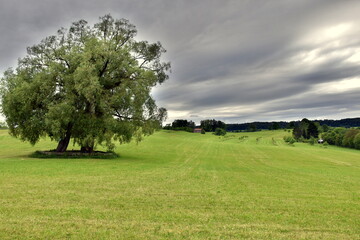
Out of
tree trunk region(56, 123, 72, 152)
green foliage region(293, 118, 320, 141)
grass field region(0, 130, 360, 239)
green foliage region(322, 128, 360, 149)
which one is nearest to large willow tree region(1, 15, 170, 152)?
tree trunk region(56, 123, 72, 152)

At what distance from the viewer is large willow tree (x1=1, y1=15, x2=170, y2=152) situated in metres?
29.9

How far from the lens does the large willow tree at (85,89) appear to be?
29.9 metres

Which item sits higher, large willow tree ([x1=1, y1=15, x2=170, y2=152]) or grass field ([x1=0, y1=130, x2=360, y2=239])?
large willow tree ([x1=1, y1=15, x2=170, y2=152])

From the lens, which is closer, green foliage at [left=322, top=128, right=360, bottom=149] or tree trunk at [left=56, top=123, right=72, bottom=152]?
tree trunk at [left=56, top=123, right=72, bottom=152]

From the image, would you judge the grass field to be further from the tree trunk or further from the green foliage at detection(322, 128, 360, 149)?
the green foliage at detection(322, 128, 360, 149)

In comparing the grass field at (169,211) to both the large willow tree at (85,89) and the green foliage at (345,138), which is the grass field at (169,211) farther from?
the green foliage at (345,138)

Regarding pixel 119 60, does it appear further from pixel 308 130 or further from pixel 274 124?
pixel 274 124

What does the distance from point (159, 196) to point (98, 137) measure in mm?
21557

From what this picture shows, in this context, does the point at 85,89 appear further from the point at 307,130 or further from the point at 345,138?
the point at 307,130

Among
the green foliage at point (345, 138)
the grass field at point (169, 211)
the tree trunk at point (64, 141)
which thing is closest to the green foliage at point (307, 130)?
the green foliage at point (345, 138)

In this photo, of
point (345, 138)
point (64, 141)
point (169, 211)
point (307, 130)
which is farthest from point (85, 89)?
point (307, 130)

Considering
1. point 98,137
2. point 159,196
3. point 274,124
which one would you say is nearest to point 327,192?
point 159,196

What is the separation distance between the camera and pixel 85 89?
93.5 feet

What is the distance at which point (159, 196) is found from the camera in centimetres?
1218
